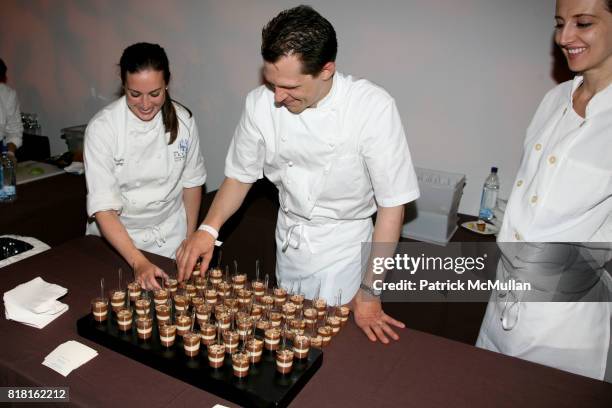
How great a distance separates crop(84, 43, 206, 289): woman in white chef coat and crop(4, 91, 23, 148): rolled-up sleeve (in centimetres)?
214

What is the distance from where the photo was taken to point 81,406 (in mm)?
1057

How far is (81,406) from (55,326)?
14.4 inches

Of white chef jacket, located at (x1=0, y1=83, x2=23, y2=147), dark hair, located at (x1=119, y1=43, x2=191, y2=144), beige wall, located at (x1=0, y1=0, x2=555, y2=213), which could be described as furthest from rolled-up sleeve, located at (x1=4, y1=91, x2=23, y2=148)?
dark hair, located at (x1=119, y1=43, x2=191, y2=144)

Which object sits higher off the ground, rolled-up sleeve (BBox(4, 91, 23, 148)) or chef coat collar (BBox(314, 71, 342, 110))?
chef coat collar (BBox(314, 71, 342, 110))

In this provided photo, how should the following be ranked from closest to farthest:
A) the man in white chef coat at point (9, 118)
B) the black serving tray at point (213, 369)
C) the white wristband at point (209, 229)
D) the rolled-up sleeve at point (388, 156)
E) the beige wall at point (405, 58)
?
the black serving tray at point (213, 369)
the rolled-up sleeve at point (388, 156)
the white wristband at point (209, 229)
the beige wall at point (405, 58)
the man in white chef coat at point (9, 118)

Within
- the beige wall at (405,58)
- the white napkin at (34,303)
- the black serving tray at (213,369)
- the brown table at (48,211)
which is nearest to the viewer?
the black serving tray at (213,369)

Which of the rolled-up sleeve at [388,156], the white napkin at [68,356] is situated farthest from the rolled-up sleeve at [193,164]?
the white napkin at [68,356]

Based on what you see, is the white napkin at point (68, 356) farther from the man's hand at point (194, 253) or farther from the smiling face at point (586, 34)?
the smiling face at point (586, 34)

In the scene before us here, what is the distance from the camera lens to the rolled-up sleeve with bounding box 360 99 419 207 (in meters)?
1.52

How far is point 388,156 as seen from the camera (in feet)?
4.99

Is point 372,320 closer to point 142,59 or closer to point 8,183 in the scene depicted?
point 142,59

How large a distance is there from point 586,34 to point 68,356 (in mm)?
1562

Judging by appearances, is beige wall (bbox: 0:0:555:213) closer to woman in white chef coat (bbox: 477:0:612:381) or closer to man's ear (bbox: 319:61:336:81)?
woman in white chef coat (bbox: 477:0:612:381)

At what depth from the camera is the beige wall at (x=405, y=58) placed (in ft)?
7.75
